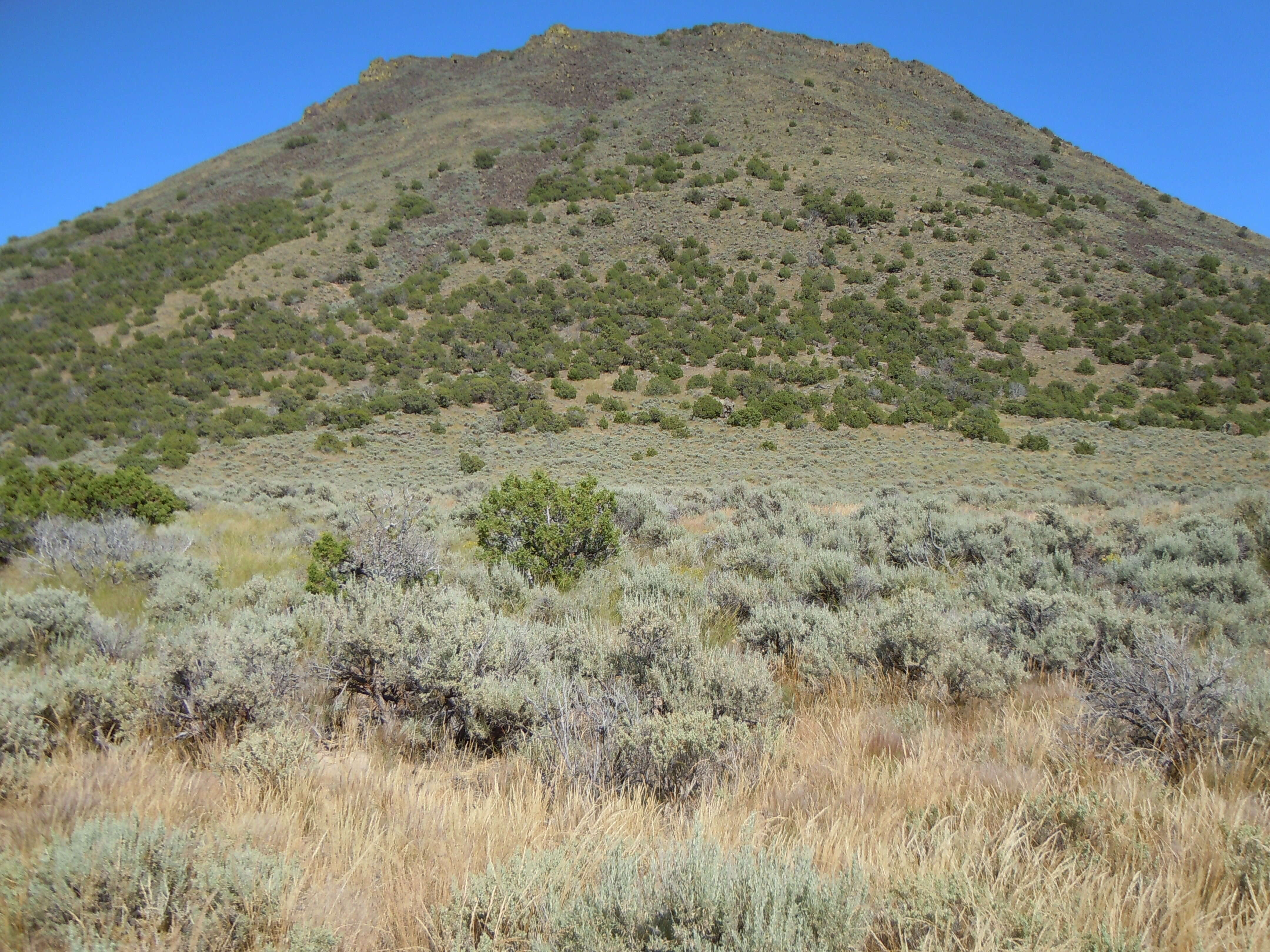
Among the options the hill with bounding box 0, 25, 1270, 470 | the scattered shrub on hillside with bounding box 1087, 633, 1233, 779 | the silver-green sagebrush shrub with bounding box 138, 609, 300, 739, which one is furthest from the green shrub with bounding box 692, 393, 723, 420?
the silver-green sagebrush shrub with bounding box 138, 609, 300, 739

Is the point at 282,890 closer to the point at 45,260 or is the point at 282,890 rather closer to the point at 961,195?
the point at 961,195

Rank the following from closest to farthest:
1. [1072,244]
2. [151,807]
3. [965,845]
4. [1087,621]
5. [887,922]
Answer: [887,922], [965,845], [151,807], [1087,621], [1072,244]

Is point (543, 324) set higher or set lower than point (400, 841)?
higher

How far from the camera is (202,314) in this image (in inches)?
1324

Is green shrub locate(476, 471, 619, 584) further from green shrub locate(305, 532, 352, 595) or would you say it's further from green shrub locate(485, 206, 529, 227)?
green shrub locate(485, 206, 529, 227)

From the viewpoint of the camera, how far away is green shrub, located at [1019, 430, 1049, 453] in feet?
76.8

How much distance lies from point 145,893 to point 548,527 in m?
4.94

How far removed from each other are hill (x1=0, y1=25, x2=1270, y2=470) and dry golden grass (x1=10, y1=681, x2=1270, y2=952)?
24.0 meters

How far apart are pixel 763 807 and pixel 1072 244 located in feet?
152

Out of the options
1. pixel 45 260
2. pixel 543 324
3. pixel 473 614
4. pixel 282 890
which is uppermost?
pixel 45 260

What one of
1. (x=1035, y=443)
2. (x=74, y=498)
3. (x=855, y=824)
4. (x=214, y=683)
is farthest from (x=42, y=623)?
(x=1035, y=443)

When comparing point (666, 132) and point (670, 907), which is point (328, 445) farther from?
point (666, 132)

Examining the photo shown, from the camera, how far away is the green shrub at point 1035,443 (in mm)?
23406

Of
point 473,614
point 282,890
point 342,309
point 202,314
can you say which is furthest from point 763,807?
point 202,314
